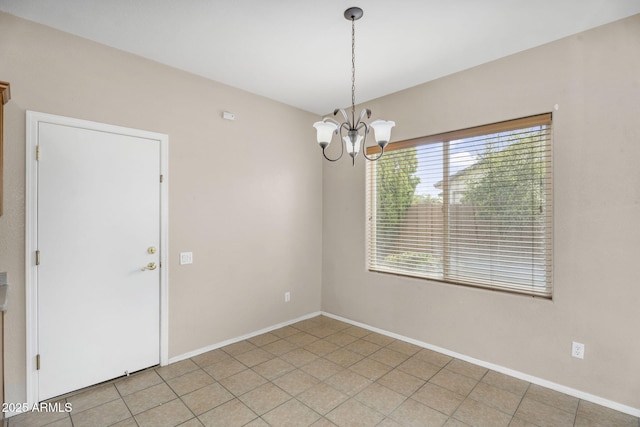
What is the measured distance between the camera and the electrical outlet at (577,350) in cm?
245

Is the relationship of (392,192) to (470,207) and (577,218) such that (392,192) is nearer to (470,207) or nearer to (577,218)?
(470,207)

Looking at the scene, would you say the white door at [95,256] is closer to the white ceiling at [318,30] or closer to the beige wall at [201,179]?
the beige wall at [201,179]

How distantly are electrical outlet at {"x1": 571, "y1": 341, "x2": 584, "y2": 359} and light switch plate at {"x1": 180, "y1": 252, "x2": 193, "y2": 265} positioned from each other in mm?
3355

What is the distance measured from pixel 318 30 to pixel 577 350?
3.16 m

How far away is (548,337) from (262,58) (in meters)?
3.39

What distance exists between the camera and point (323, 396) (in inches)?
98.1

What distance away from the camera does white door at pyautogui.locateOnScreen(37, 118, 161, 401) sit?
2.38m

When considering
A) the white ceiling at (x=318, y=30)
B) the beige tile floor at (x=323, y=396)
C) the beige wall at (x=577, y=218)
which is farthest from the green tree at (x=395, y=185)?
the beige tile floor at (x=323, y=396)

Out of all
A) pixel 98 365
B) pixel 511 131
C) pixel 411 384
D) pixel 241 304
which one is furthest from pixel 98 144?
pixel 511 131

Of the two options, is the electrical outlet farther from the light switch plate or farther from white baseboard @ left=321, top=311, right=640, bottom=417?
the light switch plate

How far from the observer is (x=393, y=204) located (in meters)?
3.74

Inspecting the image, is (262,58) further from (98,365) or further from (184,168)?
(98,365)

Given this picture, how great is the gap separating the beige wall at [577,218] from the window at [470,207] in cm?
12

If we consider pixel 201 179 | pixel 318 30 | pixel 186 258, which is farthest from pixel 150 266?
pixel 318 30
